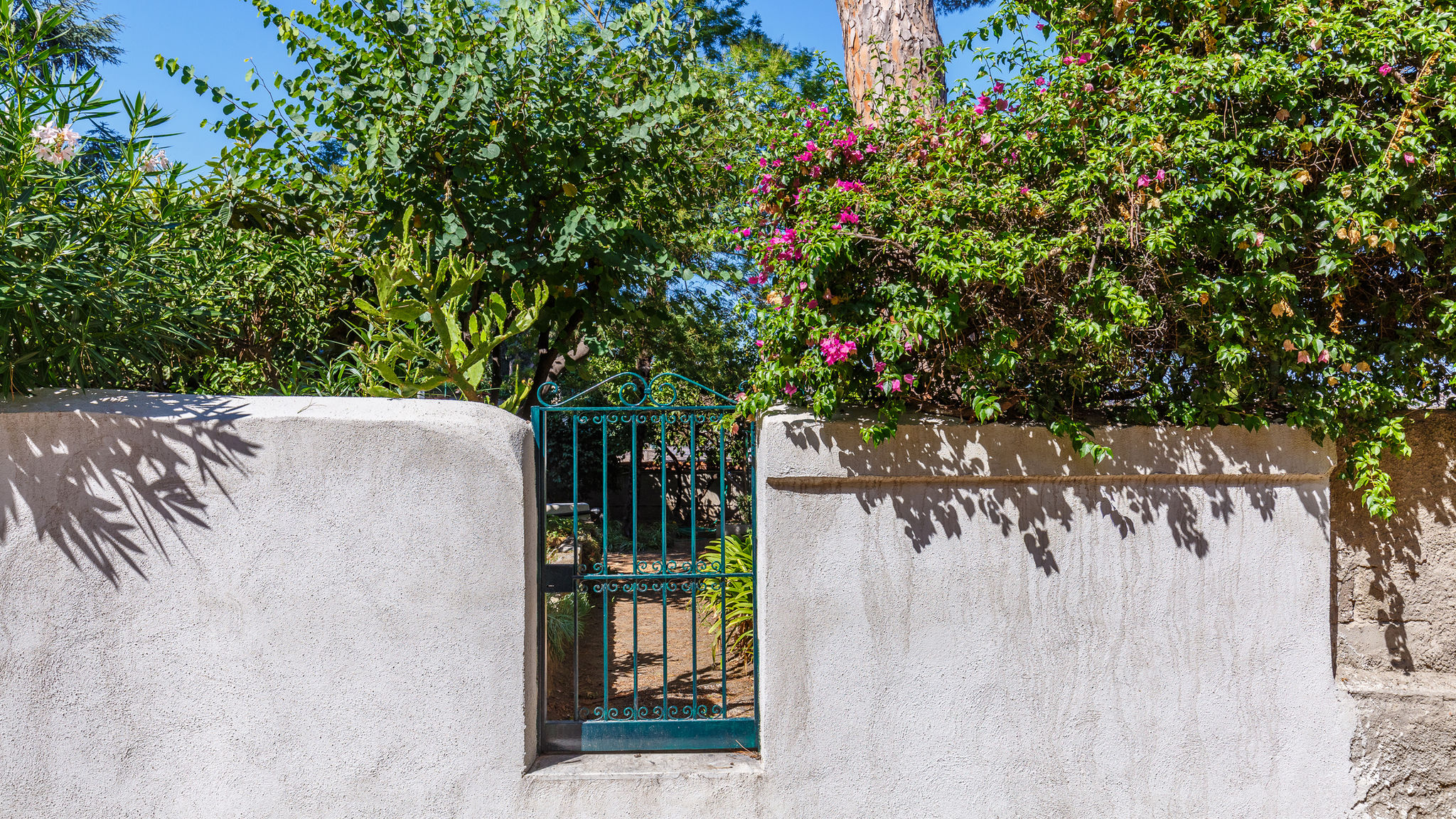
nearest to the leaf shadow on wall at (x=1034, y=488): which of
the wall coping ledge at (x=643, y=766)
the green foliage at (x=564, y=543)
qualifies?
the wall coping ledge at (x=643, y=766)

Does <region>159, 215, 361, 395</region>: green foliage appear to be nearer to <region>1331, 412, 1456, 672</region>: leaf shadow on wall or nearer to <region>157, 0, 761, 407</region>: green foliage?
<region>157, 0, 761, 407</region>: green foliage

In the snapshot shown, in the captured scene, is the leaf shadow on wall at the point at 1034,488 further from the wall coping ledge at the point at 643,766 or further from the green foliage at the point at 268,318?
the green foliage at the point at 268,318

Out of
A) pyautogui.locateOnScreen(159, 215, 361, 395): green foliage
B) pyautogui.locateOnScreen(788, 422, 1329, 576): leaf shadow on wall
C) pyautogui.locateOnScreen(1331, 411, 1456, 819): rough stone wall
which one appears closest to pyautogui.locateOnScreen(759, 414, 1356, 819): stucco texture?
pyautogui.locateOnScreen(788, 422, 1329, 576): leaf shadow on wall

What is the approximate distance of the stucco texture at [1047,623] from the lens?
131 inches

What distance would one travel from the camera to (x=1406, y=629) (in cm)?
355

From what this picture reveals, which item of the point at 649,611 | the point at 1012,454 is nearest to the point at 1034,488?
the point at 1012,454

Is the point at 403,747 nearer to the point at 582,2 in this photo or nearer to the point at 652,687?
the point at 652,687

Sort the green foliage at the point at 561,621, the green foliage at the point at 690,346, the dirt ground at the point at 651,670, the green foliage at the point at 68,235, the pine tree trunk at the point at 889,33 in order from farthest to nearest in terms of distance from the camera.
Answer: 1. the green foliage at the point at 690,346
2. the green foliage at the point at 561,621
3. the pine tree trunk at the point at 889,33
4. the dirt ground at the point at 651,670
5. the green foliage at the point at 68,235

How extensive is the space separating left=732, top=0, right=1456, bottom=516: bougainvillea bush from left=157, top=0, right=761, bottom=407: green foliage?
115 cm

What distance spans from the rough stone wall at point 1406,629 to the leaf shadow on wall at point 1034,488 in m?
0.48

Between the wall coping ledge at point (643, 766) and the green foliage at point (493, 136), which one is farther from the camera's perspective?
the green foliage at point (493, 136)

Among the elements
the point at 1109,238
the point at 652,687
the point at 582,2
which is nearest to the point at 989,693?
the point at 1109,238

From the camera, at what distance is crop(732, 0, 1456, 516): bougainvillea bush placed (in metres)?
3.08

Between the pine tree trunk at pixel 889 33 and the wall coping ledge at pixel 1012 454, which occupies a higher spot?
the pine tree trunk at pixel 889 33
